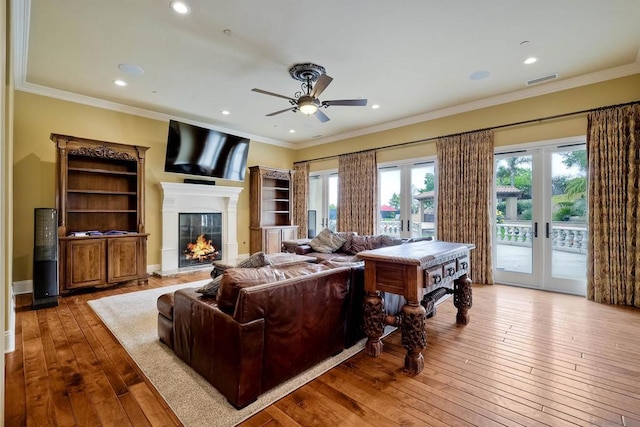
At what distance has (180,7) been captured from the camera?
2820 mm

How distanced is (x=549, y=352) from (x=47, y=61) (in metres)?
6.51

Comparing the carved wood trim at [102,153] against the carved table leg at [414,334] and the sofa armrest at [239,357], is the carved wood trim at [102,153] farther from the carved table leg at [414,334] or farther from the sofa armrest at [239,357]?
the carved table leg at [414,334]

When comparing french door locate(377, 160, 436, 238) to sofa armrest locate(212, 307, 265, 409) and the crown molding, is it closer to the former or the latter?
the crown molding

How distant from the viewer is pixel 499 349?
2756mm

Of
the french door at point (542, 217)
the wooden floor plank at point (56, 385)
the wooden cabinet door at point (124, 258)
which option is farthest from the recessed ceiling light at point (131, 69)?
the french door at point (542, 217)

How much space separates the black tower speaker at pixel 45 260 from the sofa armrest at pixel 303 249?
11.3 ft

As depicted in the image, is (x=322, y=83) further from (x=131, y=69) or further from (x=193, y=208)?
(x=193, y=208)

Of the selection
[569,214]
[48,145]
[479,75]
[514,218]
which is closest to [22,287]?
[48,145]

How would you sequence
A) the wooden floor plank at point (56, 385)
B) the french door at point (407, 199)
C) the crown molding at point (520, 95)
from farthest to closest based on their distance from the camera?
the french door at point (407, 199) < the crown molding at point (520, 95) < the wooden floor plank at point (56, 385)

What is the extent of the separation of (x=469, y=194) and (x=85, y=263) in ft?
20.8

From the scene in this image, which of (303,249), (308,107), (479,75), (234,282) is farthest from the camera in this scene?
(303,249)

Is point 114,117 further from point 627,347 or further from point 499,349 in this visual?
point 627,347

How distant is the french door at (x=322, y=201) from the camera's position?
A: 7.86 metres

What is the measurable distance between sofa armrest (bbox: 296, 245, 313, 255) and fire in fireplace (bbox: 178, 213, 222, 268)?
2316 millimetres
